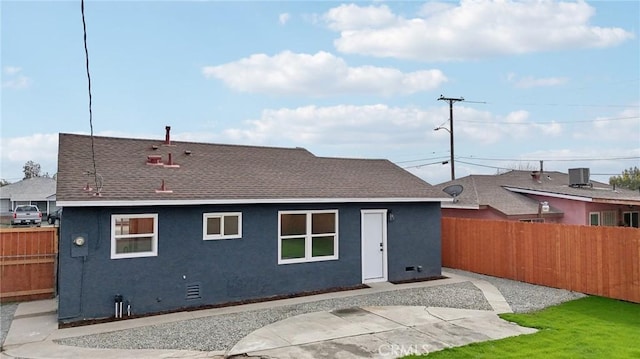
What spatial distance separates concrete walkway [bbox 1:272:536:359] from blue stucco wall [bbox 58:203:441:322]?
556 mm

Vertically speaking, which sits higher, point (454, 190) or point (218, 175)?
point (218, 175)

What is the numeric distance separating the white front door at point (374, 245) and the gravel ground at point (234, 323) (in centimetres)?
129

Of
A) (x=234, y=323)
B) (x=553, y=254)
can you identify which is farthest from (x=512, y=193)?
(x=234, y=323)

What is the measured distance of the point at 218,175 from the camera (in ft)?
37.6

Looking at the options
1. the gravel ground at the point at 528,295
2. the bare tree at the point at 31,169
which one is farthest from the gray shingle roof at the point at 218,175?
the bare tree at the point at 31,169

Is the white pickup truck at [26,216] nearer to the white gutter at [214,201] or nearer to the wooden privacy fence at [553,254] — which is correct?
the white gutter at [214,201]

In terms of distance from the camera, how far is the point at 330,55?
16.3m

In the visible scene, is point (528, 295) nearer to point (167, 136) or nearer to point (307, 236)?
point (307, 236)

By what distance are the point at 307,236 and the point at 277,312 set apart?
2.68 m

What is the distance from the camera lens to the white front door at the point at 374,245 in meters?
12.4

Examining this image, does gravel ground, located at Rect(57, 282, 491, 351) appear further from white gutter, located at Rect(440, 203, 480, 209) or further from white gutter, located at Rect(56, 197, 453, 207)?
white gutter, located at Rect(440, 203, 480, 209)

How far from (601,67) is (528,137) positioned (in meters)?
13.7

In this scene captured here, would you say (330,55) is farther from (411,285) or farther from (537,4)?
(411,285)

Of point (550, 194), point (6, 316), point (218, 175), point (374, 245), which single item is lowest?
point (6, 316)
